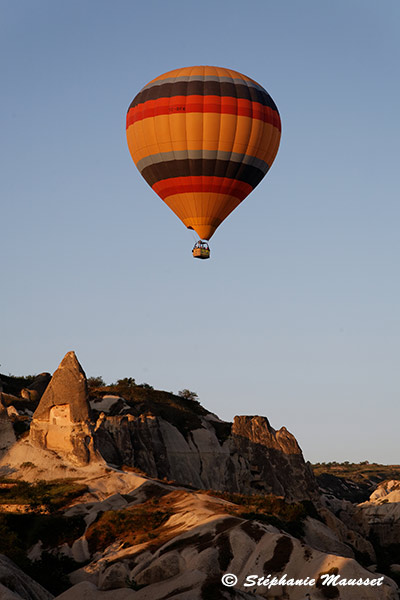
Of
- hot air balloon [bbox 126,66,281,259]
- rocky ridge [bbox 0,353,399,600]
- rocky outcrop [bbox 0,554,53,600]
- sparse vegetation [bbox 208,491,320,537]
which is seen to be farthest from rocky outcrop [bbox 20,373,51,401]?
rocky outcrop [bbox 0,554,53,600]

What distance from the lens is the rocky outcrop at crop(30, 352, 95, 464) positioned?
58.4 metres

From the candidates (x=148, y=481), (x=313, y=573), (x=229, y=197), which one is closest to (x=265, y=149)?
(x=229, y=197)

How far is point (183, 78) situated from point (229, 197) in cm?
1032

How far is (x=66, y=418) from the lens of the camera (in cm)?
5916

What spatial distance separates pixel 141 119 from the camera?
72.6 metres

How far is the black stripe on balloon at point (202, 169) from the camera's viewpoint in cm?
7088

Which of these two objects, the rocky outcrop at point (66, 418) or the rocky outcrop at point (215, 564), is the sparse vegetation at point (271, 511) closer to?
the rocky outcrop at point (215, 564)

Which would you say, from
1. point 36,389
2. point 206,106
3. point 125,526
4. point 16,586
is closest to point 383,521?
point 125,526

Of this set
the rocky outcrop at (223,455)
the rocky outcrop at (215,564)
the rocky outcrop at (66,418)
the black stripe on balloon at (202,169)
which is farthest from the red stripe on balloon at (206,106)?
the rocky outcrop at (215,564)

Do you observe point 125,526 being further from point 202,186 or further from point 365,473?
point 365,473

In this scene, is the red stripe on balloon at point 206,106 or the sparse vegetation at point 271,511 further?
the red stripe on balloon at point 206,106

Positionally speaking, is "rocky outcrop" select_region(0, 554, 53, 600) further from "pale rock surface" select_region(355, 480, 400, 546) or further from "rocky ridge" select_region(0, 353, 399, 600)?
"pale rock surface" select_region(355, 480, 400, 546)

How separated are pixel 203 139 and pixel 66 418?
25170mm

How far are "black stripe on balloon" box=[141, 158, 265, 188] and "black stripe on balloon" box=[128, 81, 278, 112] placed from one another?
209 inches
